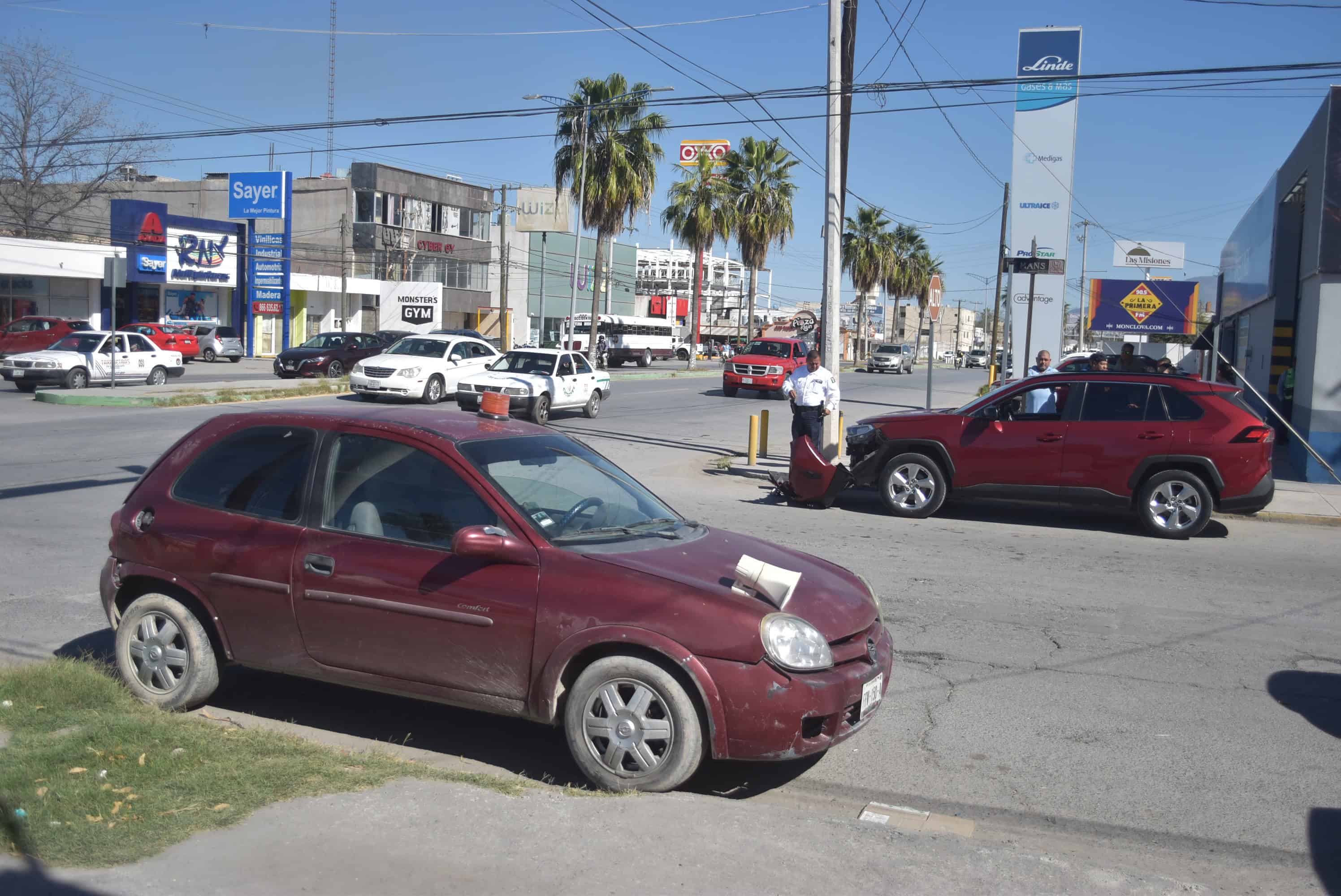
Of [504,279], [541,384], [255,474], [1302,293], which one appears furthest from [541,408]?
[504,279]

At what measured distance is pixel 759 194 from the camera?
52125mm

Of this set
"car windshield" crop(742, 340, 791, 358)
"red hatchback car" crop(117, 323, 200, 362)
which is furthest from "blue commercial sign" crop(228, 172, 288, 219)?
"car windshield" crop(742, 340, 791, 358)

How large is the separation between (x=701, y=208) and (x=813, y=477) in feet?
136

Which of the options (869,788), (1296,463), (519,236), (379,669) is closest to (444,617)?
(379,669)

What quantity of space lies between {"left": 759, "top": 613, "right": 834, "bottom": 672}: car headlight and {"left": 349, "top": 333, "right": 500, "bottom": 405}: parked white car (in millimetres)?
22015

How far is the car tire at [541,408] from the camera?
78.0 feet

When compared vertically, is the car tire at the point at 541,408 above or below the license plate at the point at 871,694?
above

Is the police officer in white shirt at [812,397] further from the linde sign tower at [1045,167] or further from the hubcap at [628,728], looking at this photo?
the linde sign tower at [1045,167]

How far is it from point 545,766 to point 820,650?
1.51 meters

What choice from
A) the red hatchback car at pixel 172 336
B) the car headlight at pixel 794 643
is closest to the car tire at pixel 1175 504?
the car headlight at pixel 794 643

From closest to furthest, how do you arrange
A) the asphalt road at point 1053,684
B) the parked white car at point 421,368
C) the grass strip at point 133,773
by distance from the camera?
the grass strip at point 133,773 → the asphalt road at point 1053,684 → the parked white car at point 421,368

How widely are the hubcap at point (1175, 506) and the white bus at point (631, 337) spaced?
47015 millimetres

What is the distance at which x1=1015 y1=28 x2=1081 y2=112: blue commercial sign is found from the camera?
34.4 metres

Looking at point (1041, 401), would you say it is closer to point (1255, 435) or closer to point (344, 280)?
point (1255, 435)
